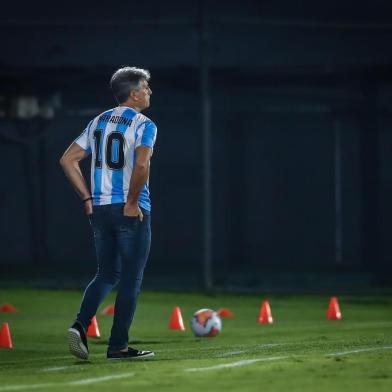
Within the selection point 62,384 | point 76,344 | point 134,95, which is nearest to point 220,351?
point 76,344

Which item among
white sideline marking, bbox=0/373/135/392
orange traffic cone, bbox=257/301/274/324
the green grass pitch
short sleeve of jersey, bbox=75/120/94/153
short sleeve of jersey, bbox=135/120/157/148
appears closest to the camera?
white sideline marking, bbox=0/373/135/392

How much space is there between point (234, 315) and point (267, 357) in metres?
6.34

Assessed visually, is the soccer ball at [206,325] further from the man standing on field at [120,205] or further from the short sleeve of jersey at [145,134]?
the short sleeve of jersey at [145,134]

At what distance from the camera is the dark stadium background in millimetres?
21281

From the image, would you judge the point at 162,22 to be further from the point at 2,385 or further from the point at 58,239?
the point at 2,385

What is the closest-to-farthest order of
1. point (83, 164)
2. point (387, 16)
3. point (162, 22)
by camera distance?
point (162, 22), point (387, 16), point (83, 164)

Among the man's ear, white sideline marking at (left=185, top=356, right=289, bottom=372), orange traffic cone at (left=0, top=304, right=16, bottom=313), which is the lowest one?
white sideline marking at (left=185, top=356, right=289, bottom=372)

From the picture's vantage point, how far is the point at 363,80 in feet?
72.0

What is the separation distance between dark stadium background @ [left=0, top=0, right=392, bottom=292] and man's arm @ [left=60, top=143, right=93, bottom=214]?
10581 millimetres

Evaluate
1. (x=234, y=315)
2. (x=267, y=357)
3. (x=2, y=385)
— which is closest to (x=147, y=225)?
(x=267, y=357)

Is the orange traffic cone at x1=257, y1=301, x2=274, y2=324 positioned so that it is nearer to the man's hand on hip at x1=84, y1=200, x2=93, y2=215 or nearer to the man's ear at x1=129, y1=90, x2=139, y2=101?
the man's hand on hip at x1=84, y1=200, x2=93, y2=215

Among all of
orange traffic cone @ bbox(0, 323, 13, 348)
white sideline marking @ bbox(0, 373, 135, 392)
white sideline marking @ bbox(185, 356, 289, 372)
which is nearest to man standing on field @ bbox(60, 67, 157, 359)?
white sideline marking @ bbox(185, 356, 289, 372)

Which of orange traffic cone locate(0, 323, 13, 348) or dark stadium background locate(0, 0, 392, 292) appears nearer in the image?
orange traffic cone locate(0, 323, 13, 348)

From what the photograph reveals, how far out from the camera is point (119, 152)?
31.9ft
